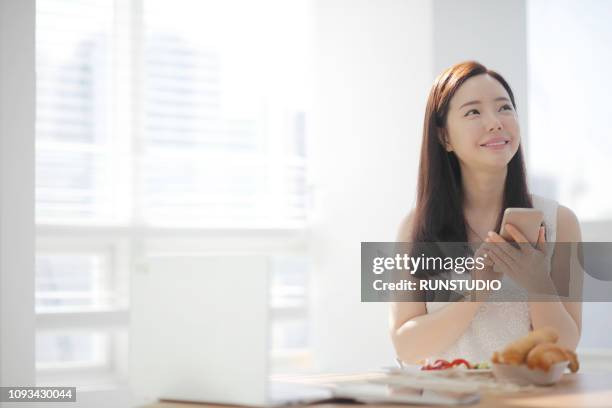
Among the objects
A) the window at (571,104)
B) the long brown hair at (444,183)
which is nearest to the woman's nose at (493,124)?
the long brown hair at (444,183)

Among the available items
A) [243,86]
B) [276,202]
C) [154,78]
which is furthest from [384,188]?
[154,78]

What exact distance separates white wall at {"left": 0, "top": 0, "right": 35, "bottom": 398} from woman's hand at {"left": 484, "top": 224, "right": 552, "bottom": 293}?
5.35 ft

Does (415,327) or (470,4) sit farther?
(470,4)

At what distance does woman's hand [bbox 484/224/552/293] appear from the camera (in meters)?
1.66

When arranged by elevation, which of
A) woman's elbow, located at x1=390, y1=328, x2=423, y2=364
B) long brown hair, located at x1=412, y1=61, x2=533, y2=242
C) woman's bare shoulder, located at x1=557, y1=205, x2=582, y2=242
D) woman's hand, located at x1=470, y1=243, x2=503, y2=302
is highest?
long brown hair, located at x1=412, y1=61, x2=533, y2=242

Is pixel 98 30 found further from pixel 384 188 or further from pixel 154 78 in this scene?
pixel 384 188

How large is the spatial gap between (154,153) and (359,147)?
86 cm

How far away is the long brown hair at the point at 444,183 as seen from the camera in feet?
7.00

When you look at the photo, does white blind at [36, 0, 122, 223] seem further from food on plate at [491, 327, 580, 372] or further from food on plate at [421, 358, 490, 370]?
food on plate at [491, 327, 580, 372]

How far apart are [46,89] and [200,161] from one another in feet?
2.22

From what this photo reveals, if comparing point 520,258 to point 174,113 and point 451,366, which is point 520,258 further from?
point 174,113

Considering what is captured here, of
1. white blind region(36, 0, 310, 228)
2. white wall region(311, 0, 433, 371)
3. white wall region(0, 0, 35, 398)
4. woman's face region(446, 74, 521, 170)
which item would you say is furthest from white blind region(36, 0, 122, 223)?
woman's face region(446, 74, 521, 170)

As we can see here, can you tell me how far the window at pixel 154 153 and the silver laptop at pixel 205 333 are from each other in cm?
176

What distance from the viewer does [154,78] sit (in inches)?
128
